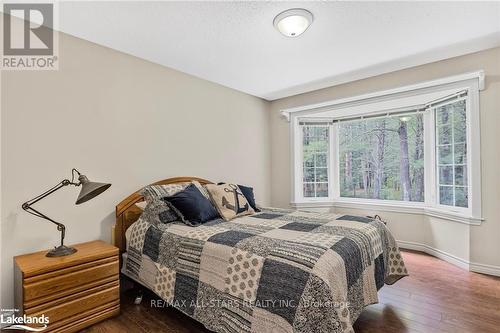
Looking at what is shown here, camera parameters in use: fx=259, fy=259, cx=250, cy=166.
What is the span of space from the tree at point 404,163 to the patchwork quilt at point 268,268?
77.3 inches

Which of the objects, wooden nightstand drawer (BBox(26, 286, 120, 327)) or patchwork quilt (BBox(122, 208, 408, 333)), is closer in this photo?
patchwork quilt (BBox(122, 208, 408, 333))

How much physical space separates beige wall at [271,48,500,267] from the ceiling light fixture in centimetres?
172

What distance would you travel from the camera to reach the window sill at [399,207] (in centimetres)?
292

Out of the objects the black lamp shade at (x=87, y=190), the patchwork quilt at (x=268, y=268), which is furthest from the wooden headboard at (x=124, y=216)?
the black lamp shade at (x=87, y=190)

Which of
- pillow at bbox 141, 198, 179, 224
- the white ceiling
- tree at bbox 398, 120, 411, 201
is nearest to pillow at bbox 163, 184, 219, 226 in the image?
pillow at bbox 141, 198, 179, 224

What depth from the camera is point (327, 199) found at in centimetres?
434

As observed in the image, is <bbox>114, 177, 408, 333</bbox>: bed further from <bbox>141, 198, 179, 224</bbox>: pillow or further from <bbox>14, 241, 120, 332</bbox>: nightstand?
<bbox>14, 241, 120, 332</bbox>: nightstand

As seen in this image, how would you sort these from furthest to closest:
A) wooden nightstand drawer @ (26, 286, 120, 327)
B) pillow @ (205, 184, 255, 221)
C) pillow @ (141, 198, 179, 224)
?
pillow @ (205, 184, 255, 221), pillow @ (141, 198, 179, 224), wooden nightstand drawer @ (26, 286, 120, 327)

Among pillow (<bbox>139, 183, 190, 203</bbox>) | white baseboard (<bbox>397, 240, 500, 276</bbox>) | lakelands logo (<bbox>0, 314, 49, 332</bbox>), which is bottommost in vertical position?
white baseboard (<bbox>397, 240, 500, 276</bbox>)

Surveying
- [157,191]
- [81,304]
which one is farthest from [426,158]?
[81,304]

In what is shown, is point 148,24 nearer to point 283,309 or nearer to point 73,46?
point 73,46

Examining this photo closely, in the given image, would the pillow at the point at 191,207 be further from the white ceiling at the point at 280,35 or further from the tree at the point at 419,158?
the tree at the point at 419,158

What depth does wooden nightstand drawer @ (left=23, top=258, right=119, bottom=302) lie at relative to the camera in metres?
1.63

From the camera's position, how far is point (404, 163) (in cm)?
391
